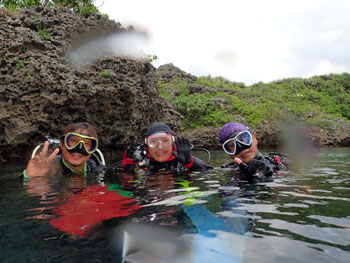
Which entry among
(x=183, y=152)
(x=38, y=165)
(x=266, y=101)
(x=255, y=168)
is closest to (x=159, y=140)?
(x=183, y=152)

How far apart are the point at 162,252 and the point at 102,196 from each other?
4.68 feet

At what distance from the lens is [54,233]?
1450mm

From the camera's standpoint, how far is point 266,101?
1716 cm

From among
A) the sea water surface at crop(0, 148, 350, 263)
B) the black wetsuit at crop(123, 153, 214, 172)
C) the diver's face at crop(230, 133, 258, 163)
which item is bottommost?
the sea water surface at crop(0, 148, 350, 263)

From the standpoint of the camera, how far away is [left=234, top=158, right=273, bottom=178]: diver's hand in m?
3.29

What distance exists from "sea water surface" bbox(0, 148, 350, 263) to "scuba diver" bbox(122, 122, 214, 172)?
1.73 m

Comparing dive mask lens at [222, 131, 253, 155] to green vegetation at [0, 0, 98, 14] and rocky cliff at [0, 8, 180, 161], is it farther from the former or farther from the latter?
green vegetation at [0, 0, 98, 14]

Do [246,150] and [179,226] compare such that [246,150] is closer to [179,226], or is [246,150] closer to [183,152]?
[183,152]

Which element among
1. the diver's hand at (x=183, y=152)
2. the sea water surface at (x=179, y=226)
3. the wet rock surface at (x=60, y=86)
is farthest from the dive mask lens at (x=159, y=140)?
the wet rock surface at (x=60, y=86)

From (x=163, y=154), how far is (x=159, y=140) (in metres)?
0.28

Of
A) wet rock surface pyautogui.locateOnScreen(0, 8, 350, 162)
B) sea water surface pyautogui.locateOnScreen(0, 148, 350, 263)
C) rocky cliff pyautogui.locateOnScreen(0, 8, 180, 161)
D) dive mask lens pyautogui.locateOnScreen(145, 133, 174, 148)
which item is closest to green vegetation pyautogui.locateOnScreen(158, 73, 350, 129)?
wet rock surface pyautogui.locateOnScreen(0, 8, 350, 162)

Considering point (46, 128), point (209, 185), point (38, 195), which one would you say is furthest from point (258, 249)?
point (46, 128)

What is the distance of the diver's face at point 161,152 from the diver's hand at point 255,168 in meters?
1.45

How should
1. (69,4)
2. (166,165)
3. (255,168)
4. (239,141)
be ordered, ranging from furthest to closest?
(69,4) → (166,165) → (239,141) → (255,168)
